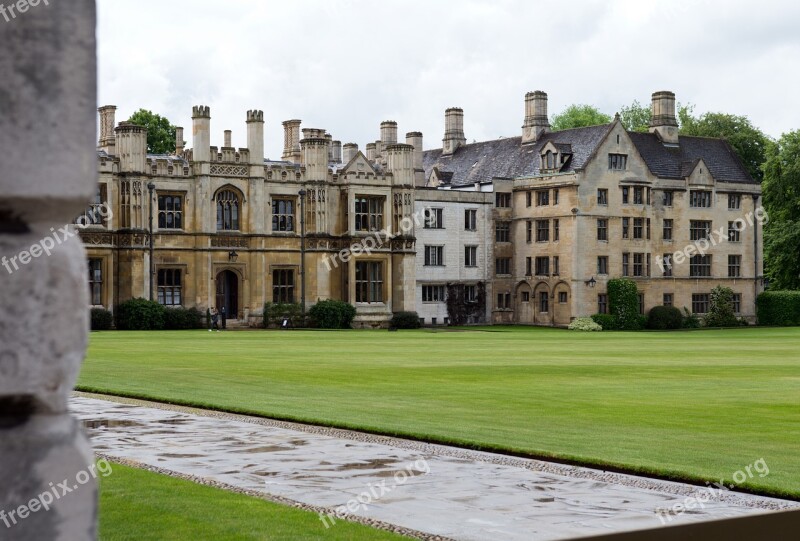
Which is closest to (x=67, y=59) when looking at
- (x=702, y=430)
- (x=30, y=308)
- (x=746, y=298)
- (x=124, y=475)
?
(x=30, y=308)

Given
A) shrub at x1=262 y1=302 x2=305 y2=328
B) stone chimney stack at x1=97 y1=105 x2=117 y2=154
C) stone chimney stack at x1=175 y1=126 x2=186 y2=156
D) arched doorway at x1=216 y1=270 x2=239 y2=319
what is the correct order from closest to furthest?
1. shrub at x1=262 y1=302 x2=305 y2=328
2. arched doorway at x1=216 y1=270 x2=239 y2=319
3. stone chimney stack at x1=97 y1=105 x2=117 y2=154
4. stone chimney stack at x1=175 y1=126 x2=186 y2=156

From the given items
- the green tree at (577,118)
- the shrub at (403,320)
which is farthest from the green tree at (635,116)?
the shrub at (403,320)

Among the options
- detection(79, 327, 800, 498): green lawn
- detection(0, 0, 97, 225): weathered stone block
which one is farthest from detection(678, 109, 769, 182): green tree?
detection(0, 0, 97, 225): weathered stone block

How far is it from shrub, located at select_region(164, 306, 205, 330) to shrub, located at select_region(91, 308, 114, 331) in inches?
103

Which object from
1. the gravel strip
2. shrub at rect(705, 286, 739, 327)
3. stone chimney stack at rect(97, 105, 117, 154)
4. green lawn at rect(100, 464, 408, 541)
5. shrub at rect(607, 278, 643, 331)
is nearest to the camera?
green lawn at rect(100, 464, 408, 541)

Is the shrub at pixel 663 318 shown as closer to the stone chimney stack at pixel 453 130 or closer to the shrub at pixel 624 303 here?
the shrub at pixel 624 303

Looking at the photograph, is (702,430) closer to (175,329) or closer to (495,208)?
(175,329)

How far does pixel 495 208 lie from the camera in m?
73.8

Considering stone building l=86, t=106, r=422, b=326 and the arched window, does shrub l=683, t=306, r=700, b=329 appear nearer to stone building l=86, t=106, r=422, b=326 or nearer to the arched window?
stone building l=86, t=106, r=422, b=326

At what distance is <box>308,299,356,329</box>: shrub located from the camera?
202ft

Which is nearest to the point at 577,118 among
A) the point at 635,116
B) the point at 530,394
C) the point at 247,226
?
the point at 635,116

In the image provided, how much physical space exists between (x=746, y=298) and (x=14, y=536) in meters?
80.4

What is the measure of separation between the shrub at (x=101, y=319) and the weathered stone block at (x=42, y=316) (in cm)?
5380

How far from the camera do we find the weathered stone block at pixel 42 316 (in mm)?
1863
